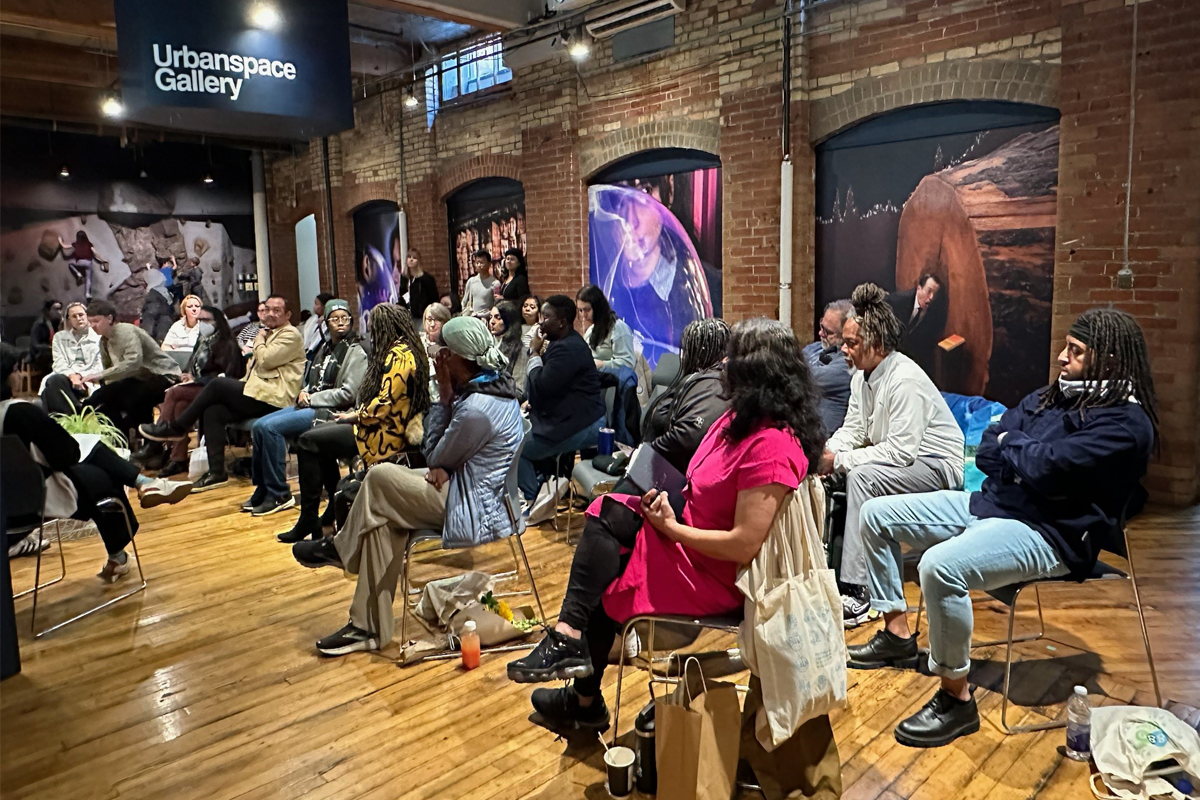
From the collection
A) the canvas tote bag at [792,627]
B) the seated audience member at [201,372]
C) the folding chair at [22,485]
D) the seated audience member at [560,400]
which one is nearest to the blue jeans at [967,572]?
the canvas tote bag at [792,627]

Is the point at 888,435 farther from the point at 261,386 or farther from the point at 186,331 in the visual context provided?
the point at 186,331

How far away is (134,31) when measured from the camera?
4641 mm

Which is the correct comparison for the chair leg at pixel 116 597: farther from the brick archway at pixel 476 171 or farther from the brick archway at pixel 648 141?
the brick archway at pixel 476 171

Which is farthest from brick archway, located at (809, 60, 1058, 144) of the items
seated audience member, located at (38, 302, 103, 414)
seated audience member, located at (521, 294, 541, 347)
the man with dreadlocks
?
seated audience member, located at (38, 302, 103, 414)

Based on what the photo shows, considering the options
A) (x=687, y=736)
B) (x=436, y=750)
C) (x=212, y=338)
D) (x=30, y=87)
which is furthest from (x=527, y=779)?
(x=30, y=87)

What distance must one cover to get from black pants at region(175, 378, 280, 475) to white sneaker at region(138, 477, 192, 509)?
1184 millimetres

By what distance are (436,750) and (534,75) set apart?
7.37 meters

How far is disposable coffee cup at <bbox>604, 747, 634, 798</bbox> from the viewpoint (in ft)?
7.95

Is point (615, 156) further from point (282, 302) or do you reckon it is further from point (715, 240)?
point (282, 302)

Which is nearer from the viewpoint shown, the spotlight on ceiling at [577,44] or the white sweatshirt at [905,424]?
the white sweatshirt at [905,424]

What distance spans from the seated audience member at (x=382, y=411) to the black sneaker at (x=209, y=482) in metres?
1.95

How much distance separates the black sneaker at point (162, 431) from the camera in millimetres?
6238

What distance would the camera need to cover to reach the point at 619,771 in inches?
95.7

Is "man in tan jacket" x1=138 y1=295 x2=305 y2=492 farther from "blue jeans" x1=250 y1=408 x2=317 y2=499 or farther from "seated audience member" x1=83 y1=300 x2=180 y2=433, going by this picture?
"seated audience member" x1=83 y1=300 x2=180 y2=433
